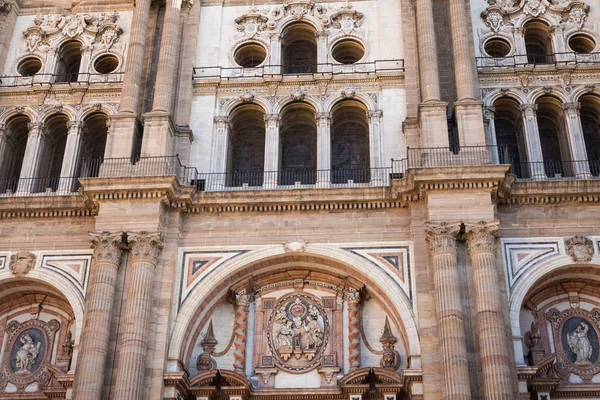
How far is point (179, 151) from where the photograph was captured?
2536cm

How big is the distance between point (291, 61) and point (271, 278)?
808 centimetres

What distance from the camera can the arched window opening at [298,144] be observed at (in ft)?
84.3

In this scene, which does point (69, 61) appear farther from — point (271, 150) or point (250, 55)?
point (271, 150)

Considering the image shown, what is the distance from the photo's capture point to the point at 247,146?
26.8m

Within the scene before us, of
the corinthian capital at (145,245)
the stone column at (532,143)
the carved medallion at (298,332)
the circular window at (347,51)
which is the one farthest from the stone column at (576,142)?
the corinthian capital at (145,245)

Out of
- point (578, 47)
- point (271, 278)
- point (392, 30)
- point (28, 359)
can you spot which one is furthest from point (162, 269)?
point (578, 47)

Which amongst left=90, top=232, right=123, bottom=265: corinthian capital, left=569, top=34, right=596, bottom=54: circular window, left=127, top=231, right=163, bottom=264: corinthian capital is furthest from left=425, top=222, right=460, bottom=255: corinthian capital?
left=569, top=34, right=596, bottom=54: circular window

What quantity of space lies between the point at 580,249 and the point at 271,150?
906cm

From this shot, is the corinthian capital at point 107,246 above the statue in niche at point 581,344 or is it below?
above

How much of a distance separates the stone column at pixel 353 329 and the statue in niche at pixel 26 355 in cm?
865

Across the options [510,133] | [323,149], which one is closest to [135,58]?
[323,149]

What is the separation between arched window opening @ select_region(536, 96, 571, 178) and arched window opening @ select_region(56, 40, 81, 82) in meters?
14.9

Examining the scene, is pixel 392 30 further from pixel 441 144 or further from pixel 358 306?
pixel 358 306

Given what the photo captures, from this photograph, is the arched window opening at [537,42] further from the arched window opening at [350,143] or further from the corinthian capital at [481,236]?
the corinthian capital at [481,236]
